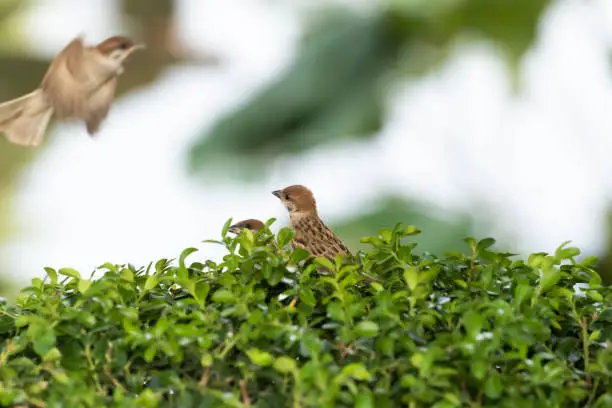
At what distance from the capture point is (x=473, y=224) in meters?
3.37

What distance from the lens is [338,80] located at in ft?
11.6

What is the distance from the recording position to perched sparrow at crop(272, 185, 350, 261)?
5.45 ft

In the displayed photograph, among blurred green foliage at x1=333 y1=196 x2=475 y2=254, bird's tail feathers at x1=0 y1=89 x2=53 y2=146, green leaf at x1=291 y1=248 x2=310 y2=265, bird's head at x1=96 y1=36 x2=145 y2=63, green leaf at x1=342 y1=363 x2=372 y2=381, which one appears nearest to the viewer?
green leaf at x1=342 y1=363 x2=372 y2=381

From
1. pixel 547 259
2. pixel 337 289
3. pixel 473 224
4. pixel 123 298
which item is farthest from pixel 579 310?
pixel 473 224

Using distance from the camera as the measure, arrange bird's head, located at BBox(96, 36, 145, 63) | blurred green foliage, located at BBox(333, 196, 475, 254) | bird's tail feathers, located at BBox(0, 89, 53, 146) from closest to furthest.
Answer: bird's tail feathers, located at BBox(0, 89, 53, 146) → bird's head, located at BBox(96, 36, 145, 63) → blurred green foliage, located at BBox(333, 196, 475, 254)

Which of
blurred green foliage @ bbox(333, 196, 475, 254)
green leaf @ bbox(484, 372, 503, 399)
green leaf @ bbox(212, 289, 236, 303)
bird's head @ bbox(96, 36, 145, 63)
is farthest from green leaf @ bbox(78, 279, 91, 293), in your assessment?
blurred green foliage @ bbox(333, 196, 475, 254)

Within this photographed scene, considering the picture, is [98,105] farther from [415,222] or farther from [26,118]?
[415,222]

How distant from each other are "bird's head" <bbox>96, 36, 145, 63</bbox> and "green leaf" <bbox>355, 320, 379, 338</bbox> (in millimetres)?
1739

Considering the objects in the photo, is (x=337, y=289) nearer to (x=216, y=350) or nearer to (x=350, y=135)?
(x=216, y=350)

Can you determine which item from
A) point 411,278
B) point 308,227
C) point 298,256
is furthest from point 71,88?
point 411,278

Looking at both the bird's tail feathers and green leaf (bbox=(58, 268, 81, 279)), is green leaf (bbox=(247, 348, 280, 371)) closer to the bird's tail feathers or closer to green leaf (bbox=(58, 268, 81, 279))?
green leaf (bbox=(58, 268, 81, 279))

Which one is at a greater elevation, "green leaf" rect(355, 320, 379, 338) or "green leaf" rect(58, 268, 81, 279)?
"green leaf" rect(58, 268, 81, 279)

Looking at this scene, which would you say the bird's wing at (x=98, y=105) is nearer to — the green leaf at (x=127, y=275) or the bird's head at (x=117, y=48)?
the bird's head at (x=117, y=48)

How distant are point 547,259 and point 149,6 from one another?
285 cm
